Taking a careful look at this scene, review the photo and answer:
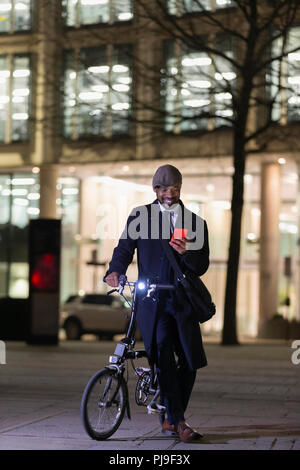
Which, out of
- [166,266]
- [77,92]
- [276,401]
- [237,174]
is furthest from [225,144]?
[166,266]

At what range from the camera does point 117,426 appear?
7.39 m

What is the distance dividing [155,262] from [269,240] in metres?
28.7

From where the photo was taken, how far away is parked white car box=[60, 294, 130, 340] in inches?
1249

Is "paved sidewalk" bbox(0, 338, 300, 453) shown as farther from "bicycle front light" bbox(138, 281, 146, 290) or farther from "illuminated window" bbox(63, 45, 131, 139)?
"illuminated window" bbox(63, 45, 131, 139)

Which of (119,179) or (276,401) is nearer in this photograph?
(276,401)

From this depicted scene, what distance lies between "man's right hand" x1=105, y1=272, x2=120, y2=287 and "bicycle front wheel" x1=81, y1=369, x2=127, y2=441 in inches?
24.2

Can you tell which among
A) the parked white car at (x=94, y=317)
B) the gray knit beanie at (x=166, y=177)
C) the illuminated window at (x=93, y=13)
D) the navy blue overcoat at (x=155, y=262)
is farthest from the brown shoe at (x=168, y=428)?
the illuminated window at (x=93, y=13)

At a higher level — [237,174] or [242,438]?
[237,174]

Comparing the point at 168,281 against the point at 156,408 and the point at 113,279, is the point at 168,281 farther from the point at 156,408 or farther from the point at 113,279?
the point at 156,408

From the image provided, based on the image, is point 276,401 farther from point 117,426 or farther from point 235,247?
point 235,247

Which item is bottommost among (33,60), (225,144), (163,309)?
(163,309)

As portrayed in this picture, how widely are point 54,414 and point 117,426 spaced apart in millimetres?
1391

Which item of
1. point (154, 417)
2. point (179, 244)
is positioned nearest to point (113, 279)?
point (179, 244)

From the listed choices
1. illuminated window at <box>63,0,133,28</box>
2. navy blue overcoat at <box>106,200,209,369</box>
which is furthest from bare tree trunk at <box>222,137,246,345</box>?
navy blue overcoat at <box>106,200,209,369</box>
